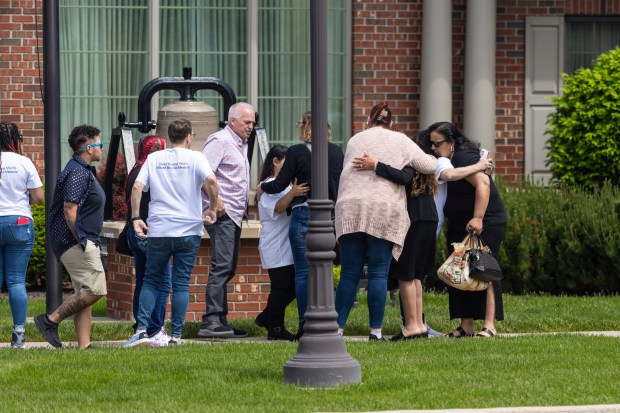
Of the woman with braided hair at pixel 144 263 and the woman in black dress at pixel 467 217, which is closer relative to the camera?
the woman with braided hair at pixel 144 263

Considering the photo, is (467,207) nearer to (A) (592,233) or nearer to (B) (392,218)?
(B) (392,218)

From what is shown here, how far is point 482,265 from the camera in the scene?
428 inches

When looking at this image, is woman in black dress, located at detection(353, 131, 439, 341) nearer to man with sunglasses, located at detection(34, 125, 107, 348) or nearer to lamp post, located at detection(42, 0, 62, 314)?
man with sunglasses, located at detection(34, 125, 107, 348)

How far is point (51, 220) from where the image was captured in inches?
419

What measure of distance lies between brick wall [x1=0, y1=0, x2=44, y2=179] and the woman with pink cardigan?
691 centimetres

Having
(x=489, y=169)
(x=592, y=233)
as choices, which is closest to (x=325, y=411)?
(x=489, y=169)

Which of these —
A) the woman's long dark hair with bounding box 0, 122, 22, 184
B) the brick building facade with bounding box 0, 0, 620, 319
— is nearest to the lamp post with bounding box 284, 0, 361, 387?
the woman's long dark hair with bounding box 0, 122, 22, 184

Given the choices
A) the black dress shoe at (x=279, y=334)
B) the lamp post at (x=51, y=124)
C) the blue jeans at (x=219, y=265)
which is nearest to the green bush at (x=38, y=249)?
the lamp post at (x=51, y=124)

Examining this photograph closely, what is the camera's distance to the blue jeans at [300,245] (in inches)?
441

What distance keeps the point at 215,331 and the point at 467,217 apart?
216 centimetres

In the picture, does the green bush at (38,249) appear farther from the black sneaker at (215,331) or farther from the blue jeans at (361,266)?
the blue jeans at (361,266)

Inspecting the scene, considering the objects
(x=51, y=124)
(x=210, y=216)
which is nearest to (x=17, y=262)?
(x=210, y=216)

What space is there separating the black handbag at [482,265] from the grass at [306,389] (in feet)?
1.56

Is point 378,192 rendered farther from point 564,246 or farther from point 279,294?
point 564,246
